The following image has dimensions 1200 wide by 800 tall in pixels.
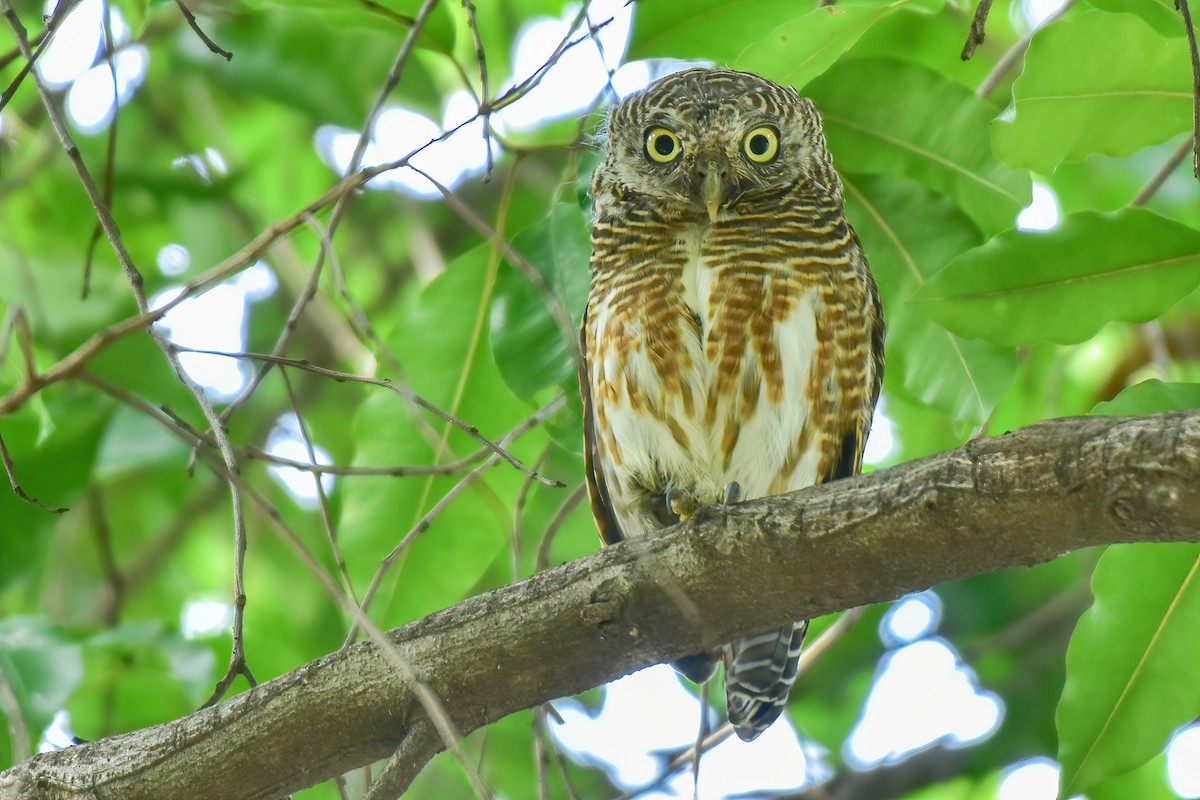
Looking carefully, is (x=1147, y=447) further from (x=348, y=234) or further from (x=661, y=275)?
(x=348, y=234)

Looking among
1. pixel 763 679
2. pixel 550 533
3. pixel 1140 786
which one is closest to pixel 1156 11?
pixel 550 533

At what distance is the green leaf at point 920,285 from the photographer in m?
3.00

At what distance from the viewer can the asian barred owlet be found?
3289 millimetres

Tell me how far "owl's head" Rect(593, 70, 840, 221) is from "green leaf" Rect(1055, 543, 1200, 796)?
1380 millimetres

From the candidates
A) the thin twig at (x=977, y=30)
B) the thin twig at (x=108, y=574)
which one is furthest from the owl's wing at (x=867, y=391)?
the thin twig at (x=108, y=574)

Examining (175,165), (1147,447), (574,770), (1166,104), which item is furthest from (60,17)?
(574,770)

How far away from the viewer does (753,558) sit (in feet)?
7.45

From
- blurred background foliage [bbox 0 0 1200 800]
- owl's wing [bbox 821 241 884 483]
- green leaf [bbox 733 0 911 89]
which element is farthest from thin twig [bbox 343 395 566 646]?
green leaf [bbox 733 0 911 89]

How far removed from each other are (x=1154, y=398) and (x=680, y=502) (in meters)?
1.22

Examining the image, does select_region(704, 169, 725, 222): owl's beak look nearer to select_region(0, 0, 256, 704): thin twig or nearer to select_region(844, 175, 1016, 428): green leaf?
select_region(844, 175, 1016, 428): green leaf

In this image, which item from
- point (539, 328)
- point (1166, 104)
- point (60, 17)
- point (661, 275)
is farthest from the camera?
point (661, 275)

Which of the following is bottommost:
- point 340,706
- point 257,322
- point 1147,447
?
point 1147,447

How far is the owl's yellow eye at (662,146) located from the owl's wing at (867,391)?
1.75 ft

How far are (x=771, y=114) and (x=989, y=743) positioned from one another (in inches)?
94.6
